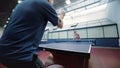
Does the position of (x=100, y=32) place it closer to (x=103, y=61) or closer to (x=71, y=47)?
(x=103, y=61)

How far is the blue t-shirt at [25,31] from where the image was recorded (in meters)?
0.93

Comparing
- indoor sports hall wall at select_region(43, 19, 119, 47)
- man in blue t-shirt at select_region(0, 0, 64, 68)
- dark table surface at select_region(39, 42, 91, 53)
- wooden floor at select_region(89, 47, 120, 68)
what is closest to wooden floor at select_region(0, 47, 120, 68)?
wooden floor at select_region(89, 47, 120, 68)

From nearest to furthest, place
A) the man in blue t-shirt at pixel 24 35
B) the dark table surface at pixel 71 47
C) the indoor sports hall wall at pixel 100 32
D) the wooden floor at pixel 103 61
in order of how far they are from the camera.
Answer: the man in blue t-shirt at pixel 24 35, the dark table surface at pixel 71 47, the wooden floor at pixel 103 61, the indoor sports hall wall at pixel 100 32

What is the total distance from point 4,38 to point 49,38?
503 inches

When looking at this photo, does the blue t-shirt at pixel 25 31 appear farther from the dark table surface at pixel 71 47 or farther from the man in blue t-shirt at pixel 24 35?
the dark table surface at pixel 71 47

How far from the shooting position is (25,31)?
966 mm

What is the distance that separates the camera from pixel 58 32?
12508 millimetres

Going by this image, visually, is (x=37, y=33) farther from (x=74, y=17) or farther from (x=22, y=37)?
(x=74, y=17)

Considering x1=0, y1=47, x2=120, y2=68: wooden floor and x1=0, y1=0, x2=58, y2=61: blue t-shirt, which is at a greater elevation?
x1=0, y1=0, x2=58, y2=61: blue t-shirt

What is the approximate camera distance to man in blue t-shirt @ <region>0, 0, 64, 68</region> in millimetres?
927

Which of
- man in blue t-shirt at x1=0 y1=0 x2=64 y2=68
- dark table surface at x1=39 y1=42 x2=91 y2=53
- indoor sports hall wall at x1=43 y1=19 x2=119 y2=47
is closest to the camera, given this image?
man in blue t-shirt at x1=0 y1=0 x2=64 y2=68

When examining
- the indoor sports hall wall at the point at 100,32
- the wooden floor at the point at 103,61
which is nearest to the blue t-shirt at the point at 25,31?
the wooden floor at the point at 103,61

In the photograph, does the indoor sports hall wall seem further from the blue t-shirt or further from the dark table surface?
the blue t-shirt

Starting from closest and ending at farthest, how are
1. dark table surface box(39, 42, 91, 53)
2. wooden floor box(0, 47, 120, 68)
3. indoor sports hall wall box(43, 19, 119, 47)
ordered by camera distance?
1. dark table surface box(39, 42, 91, 53)
2. wooden floor box(0, 47, 120, 68)
3. indoor sports hall wall box(43, 19, 119, 47)
